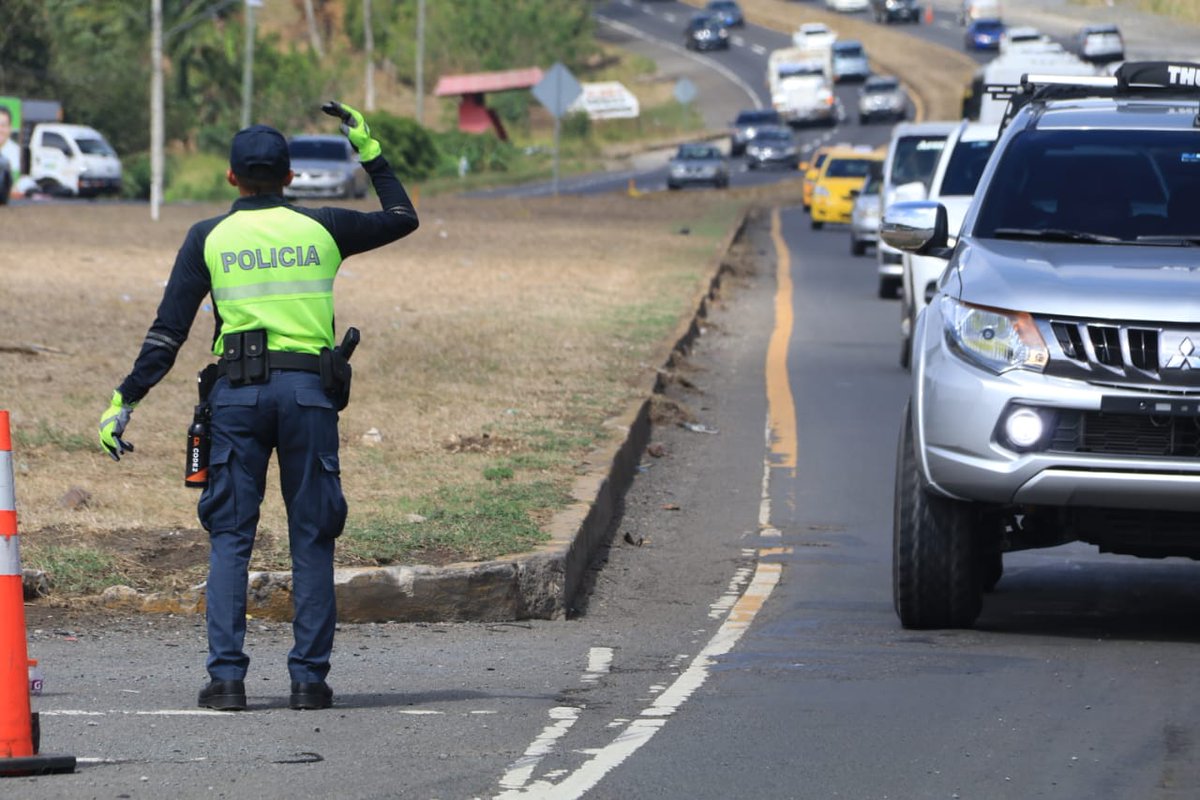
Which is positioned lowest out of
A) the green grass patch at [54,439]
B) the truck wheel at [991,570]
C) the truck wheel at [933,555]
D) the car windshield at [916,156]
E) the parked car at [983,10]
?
the green grass patch at [54,439]

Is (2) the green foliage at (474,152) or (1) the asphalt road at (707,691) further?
(2) the green foliage at (474,152)

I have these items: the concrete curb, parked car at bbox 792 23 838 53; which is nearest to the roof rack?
the concrete curb

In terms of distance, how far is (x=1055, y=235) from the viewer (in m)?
8.58

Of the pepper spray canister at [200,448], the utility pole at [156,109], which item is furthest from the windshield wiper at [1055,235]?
the utility pole at [156,109]

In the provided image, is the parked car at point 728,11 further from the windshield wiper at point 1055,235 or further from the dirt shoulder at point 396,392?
the windshield wiper at point 1055,235

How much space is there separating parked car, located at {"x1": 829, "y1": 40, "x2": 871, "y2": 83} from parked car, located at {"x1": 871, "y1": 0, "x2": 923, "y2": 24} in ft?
47.3

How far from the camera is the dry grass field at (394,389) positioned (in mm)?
9461

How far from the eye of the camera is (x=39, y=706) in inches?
267

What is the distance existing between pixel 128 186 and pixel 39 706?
59.8 meters

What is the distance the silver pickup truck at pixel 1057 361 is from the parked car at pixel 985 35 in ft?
295

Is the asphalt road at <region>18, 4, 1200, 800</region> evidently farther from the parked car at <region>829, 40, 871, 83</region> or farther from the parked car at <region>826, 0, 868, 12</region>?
the parked car at <region>826, 0, 868, 12</region>

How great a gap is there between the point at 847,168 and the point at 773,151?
2976 centimetres

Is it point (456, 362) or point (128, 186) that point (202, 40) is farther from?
point (456, 362)

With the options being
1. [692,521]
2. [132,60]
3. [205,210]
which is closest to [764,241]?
[205,210]
